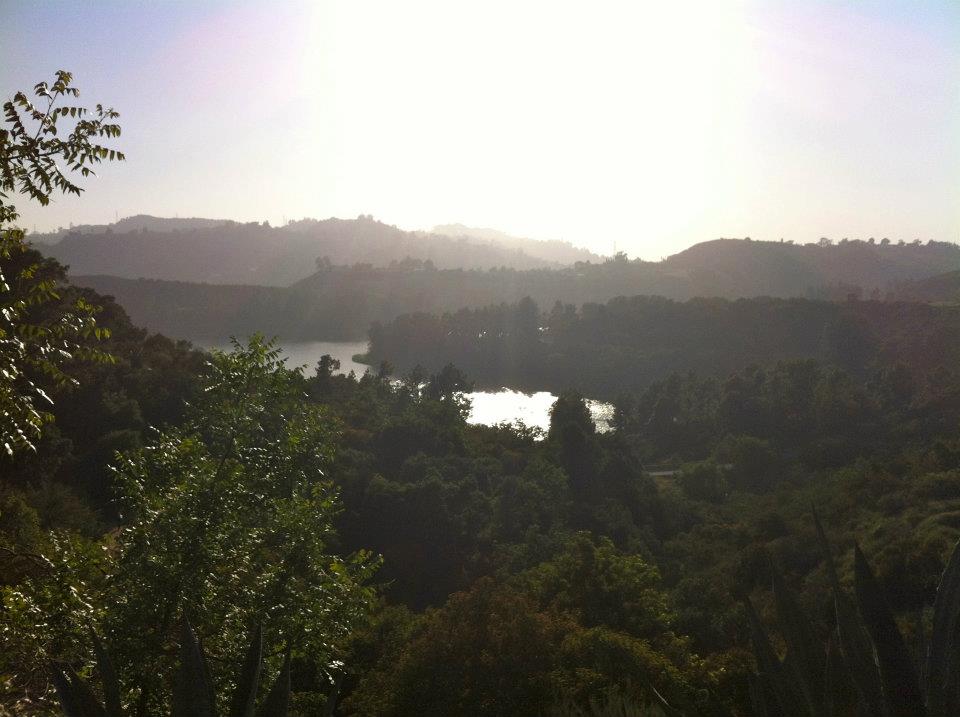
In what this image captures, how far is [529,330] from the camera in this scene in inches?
2793

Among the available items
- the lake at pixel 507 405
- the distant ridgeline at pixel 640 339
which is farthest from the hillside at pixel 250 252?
the lake at pixel 507 405

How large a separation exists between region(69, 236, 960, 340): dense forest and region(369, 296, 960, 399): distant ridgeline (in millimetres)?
20560

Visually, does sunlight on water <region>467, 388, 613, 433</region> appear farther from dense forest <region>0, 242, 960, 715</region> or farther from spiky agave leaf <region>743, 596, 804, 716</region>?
spiky agave leaf <region>743, 596, 804, 716</region>

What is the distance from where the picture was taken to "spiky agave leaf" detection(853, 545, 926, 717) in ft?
7.45

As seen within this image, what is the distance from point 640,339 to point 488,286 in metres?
40.5

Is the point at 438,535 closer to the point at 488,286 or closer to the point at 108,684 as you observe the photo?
the point at 108,684

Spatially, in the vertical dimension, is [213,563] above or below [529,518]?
above

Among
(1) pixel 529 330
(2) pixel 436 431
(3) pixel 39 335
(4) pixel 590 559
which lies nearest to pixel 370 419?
(2) pixel 436 431

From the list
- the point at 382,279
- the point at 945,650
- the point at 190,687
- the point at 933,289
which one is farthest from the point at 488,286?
the point at 945,650

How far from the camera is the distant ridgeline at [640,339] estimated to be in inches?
2327

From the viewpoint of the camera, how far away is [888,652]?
91.8 inches

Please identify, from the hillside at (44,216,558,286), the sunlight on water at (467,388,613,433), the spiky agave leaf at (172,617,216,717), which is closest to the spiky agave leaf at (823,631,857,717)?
the spiky agave leaf at (172,617,216,717)

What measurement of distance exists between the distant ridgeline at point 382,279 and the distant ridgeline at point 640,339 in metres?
8.74

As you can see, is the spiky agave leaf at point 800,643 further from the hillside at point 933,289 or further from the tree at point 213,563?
the hillside at point 933,289
